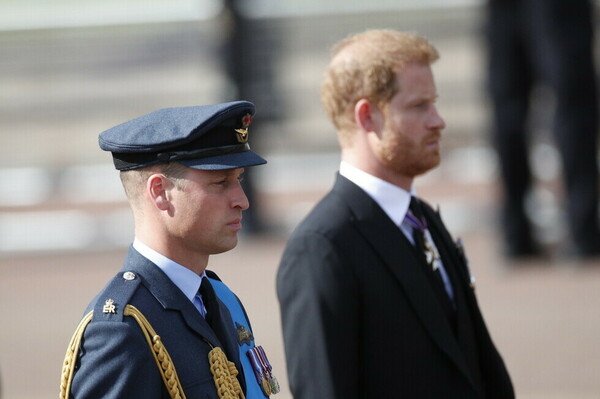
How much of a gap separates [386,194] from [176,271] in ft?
3.06

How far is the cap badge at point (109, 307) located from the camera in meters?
2.38

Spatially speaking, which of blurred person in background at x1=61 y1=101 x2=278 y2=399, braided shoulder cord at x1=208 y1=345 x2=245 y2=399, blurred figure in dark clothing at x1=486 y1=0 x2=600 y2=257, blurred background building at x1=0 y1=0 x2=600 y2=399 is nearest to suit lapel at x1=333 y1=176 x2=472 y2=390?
blurred person in background at x1=61 y1=101 x2=278 y2=399

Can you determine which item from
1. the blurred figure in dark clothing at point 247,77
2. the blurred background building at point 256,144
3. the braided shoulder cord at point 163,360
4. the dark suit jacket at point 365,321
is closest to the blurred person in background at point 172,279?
the braided shoulder cord at point 163,360

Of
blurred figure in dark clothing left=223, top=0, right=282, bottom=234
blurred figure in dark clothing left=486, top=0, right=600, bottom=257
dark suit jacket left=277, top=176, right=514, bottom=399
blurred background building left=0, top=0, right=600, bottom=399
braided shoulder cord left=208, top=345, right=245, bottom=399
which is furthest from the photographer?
blurred figure in dark clothing left=223, top=0, right=282, bottom=234

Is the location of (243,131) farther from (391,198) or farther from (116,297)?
(391,198)

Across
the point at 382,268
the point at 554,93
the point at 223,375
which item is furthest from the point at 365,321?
the point at 554,93

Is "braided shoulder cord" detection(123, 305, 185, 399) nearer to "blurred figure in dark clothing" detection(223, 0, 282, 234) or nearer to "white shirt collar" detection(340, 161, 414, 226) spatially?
"white shirt collar" detection(340, 161, 414, 226)

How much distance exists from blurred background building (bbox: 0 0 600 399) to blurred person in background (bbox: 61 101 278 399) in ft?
12.2

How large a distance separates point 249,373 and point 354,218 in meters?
0.72

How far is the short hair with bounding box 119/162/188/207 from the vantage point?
250cm

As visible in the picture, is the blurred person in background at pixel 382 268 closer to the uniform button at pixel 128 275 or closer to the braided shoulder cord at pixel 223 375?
the braided shoulder cord at pixel 223 375

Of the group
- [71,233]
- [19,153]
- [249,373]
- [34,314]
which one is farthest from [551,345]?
[19,153]

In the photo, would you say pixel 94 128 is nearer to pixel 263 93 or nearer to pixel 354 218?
pixel 263 93

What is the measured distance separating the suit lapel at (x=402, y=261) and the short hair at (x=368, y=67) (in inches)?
9.1
